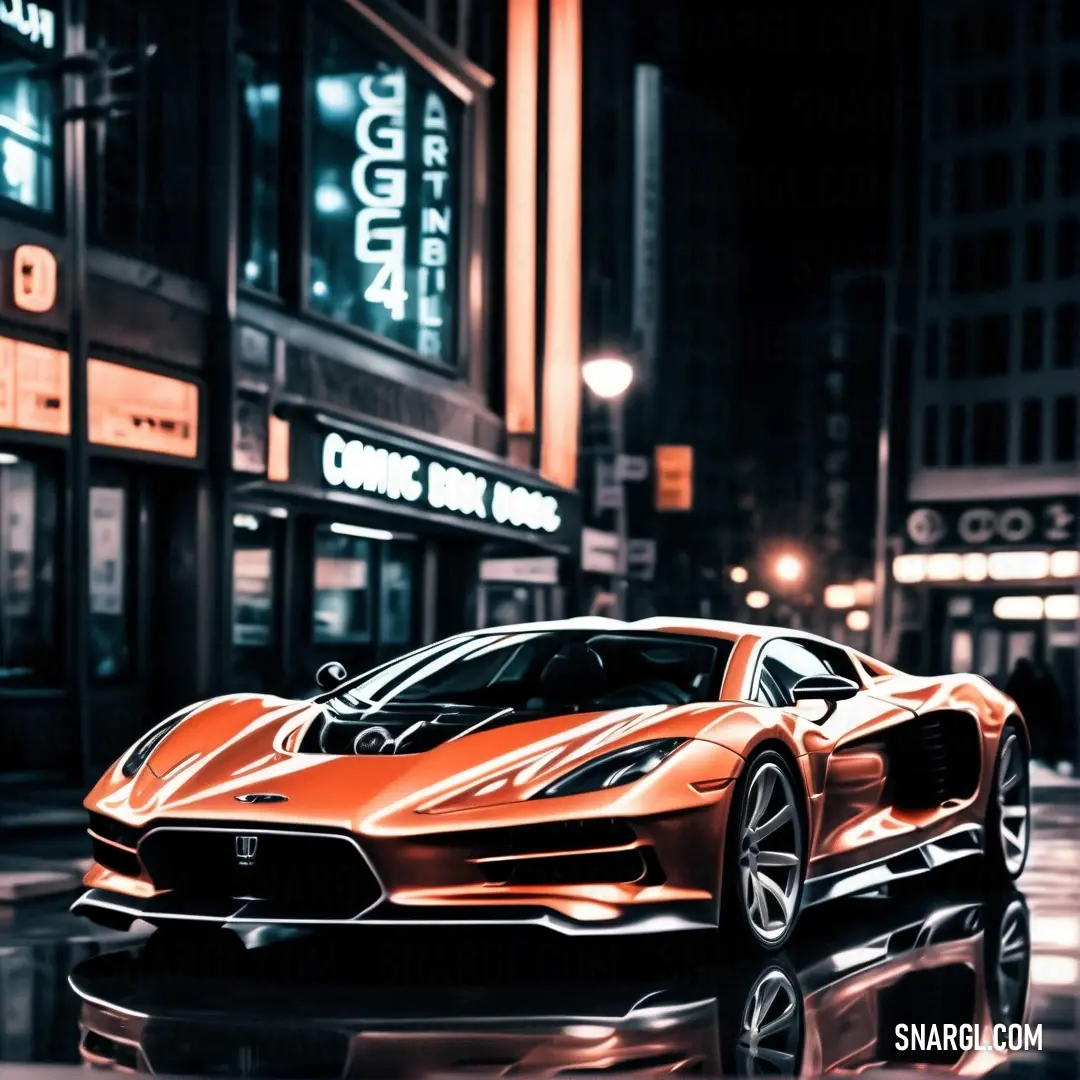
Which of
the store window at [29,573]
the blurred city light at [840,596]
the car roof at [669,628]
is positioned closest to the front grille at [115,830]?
the car roof at [669,628]

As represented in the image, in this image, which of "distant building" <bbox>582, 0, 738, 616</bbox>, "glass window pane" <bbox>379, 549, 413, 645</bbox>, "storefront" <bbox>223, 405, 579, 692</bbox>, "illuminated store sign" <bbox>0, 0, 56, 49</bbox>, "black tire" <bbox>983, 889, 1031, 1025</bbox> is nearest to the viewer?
"black tire" <bbox>983, 889, 1031, 1025</bbox>

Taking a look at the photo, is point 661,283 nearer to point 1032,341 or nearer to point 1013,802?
point 1032,341

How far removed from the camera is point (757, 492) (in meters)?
119

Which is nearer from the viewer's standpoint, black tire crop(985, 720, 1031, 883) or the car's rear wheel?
the car's rear wheel

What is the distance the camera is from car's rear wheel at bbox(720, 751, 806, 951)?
658 cm

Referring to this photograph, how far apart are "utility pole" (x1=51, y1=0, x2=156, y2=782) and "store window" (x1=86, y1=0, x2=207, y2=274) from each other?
5.89ft

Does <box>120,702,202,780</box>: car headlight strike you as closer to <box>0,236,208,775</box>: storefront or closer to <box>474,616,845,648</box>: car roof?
<box>474,616,845,648</box>: car roof

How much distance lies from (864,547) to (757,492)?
12164 mm

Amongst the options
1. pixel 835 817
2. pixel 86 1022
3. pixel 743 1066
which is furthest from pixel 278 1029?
pixel 835 817

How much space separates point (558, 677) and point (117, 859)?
1.66 meters

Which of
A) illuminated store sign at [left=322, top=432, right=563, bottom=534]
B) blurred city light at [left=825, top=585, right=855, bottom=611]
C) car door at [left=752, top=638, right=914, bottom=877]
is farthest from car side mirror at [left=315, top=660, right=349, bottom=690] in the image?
blurred city light at [left=825, top=585, right=855, bottom=611]

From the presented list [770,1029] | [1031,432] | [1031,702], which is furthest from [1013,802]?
[1031,432]

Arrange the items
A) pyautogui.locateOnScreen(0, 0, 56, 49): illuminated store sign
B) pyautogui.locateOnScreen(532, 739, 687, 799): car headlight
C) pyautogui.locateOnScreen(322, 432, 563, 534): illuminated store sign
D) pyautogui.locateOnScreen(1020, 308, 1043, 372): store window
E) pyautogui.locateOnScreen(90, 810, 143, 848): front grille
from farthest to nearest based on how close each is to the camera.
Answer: pyautogui.locateOnScreen(1020, 308, 1043, 372): store window, pyautogui.locateOnScreen(322, 432, 563, 534): illuminated store sign, pyautogui.locateOnScreen(0, 0, 56, 49): illuminated store sign, pyautogui.locateOnScreen(90, 810, 143, 848): front grille, pyautogui.locateOnScreen(532, 739, 687, 799): car headlight

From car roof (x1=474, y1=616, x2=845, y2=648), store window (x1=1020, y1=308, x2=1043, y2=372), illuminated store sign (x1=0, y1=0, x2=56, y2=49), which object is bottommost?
car roof (x1=474, y1=616, x2=845, y2=648)
